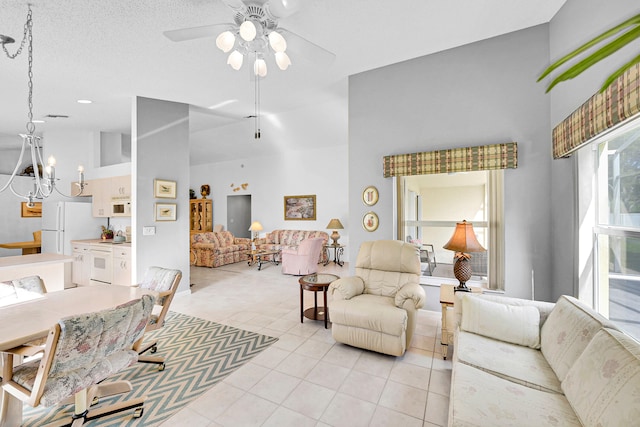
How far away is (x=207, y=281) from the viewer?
559 cm

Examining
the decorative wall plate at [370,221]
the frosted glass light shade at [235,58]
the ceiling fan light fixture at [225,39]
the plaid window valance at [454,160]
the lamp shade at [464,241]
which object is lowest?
the lamp shade at [464,241]

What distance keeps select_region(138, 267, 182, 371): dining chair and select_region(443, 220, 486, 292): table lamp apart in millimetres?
2541

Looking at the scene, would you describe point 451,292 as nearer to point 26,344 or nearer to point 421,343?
point 421,343

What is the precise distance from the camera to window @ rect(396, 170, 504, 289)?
Result: 340 centimetres

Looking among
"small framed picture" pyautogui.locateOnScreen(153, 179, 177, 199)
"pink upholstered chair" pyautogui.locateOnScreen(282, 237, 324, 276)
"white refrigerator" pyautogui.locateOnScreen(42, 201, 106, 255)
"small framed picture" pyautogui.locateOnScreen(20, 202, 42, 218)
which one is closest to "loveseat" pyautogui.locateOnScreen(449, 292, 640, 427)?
"pink upholstered chair" pyautogui.locateOnScreen(282, 237, 324, 276)

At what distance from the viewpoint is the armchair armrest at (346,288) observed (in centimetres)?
304

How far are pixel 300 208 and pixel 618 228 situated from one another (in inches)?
265

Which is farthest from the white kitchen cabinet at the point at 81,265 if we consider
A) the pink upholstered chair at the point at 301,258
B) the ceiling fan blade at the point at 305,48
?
the ceiling fan blade at the point at 305,48

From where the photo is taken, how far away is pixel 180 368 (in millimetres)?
2568

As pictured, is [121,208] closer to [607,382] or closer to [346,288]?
[346,288]

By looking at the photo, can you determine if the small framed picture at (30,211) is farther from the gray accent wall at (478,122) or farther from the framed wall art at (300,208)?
the gray accent wall at (478,122)

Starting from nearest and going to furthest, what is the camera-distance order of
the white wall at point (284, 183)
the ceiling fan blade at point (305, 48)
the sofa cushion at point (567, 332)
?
the sofa cushion at point (567, 332)
the ceiling fan blade at point (305, 48)
the white wall at point (284, 183)

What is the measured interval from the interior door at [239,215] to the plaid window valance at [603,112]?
8650 mm

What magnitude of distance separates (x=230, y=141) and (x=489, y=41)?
6.44m
